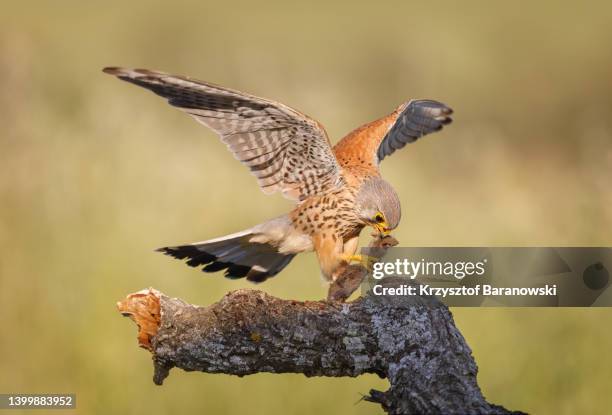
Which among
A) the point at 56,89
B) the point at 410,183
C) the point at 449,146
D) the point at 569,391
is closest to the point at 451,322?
the point at 569,391

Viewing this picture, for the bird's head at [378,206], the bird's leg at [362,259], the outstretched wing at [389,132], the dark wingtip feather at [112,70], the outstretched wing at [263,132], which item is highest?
the outstretched wing at [389,132]

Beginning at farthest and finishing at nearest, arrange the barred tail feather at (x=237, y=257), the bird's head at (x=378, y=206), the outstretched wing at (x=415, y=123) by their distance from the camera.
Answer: the outstretched wing at (x=415, y=123)
the barred tail feather at (x=237, y=257)
the bird's head at (x=378, y=206)

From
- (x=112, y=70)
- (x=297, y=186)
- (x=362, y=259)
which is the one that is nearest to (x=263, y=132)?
(x=297, y=186)

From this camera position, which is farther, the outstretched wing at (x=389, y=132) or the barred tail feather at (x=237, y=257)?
the outstretched wing at (x=389, y=132)

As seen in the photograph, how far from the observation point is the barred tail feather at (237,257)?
15.8 feet

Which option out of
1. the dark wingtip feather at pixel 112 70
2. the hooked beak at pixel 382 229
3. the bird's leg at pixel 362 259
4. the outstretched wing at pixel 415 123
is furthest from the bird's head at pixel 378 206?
the dark wingtip feather at pixel 112 70

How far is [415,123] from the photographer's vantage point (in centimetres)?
566

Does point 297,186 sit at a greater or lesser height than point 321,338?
greater

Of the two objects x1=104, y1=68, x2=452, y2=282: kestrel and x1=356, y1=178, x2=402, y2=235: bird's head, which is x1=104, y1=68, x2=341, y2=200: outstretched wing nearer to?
x1=104, y1=68, x2=452, y2=282: kestrel

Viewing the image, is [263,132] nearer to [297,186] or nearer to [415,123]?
[297,186]

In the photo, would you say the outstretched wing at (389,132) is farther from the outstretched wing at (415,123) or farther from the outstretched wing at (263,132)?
the outstretched wing at (263,132)

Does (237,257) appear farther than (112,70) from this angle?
Yes

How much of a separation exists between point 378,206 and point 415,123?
120 cm

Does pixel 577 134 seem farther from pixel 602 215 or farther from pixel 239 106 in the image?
pixel 239 106
